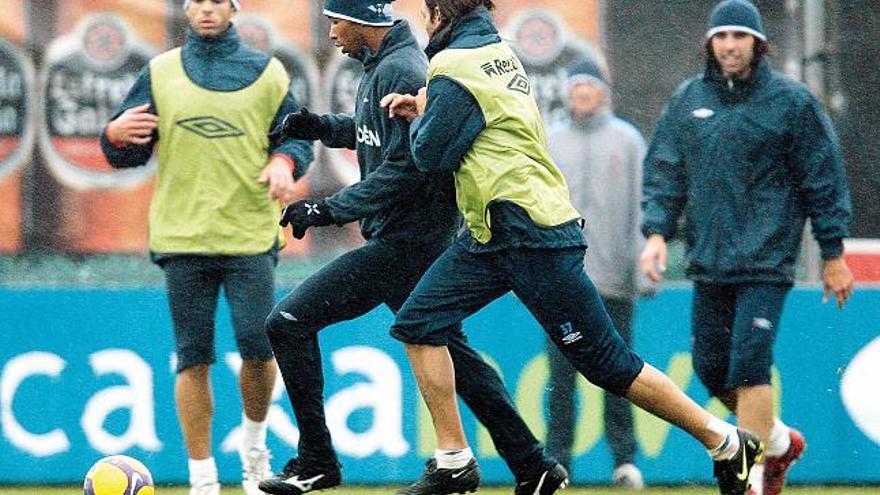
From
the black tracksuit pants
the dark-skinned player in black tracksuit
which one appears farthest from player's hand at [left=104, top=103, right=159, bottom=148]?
the black tracksuit pants

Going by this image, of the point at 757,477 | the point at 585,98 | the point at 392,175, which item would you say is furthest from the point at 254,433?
the point at 585,98

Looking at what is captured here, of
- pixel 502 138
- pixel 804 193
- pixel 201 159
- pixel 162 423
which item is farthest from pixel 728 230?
pixel 162 423

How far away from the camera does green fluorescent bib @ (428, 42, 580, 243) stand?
25.1ft

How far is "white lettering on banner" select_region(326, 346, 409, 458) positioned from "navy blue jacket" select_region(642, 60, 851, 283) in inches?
89.2

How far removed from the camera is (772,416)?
8852mm

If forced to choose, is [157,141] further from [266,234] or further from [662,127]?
[662,127]

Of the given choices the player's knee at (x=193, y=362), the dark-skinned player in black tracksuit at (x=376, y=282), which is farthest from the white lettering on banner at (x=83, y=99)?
the dark-skinned player in black tracksuit at (x=376, y=282)

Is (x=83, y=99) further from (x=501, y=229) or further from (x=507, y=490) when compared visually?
(x=501, y=229)

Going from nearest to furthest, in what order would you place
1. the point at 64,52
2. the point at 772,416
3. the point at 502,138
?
1. the point at 502,138
2. the point at 772,416
3. the point at 64,52

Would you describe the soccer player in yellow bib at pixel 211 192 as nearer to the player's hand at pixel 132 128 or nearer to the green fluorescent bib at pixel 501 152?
the player's hand at pixel 132 128

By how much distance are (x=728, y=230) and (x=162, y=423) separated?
3303mm

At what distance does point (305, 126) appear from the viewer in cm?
841

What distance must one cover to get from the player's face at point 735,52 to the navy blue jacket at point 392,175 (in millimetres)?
1391

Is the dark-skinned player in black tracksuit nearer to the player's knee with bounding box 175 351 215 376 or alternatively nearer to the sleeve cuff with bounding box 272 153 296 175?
the sleeve cuff with bounding box 272 153 296 175
